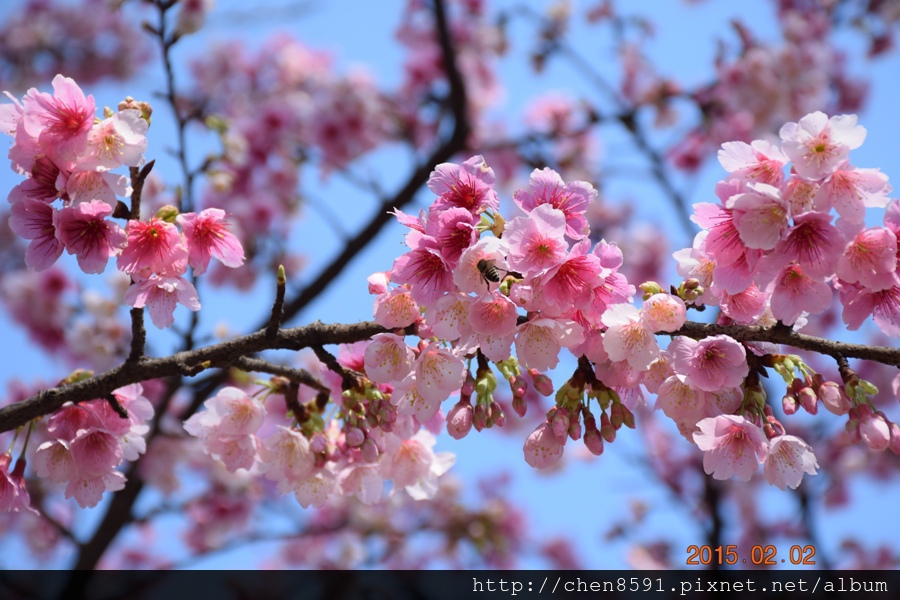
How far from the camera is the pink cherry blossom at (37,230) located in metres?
1.94

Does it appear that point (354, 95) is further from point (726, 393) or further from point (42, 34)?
point (726, 393)

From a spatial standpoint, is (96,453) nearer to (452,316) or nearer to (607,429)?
(452,316)

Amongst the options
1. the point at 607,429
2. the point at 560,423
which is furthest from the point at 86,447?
the point at 607,429

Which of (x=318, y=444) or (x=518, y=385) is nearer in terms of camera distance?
(x=518, y=385)

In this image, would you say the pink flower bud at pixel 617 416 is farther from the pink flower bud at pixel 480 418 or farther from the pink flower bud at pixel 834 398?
the pink flower bud at pixel 834 398

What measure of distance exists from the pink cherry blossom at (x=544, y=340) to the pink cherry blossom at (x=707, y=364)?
25cm

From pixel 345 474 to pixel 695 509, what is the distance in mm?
6062

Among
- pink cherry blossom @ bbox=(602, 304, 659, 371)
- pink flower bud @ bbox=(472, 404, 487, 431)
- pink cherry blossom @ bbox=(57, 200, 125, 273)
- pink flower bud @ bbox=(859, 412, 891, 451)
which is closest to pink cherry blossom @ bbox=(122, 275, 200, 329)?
pink cherry blossom @ bbox=(57, 200, 125, 273)

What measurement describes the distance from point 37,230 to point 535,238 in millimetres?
1362

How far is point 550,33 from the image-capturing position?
22.9ft

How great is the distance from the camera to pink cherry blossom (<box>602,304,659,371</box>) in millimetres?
1737

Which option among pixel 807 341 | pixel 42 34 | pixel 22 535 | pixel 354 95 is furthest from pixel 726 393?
pixel 42 34

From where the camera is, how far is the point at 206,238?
2152 millimetres

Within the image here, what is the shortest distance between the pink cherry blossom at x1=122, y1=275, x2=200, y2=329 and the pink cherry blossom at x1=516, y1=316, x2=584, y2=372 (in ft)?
3.00
